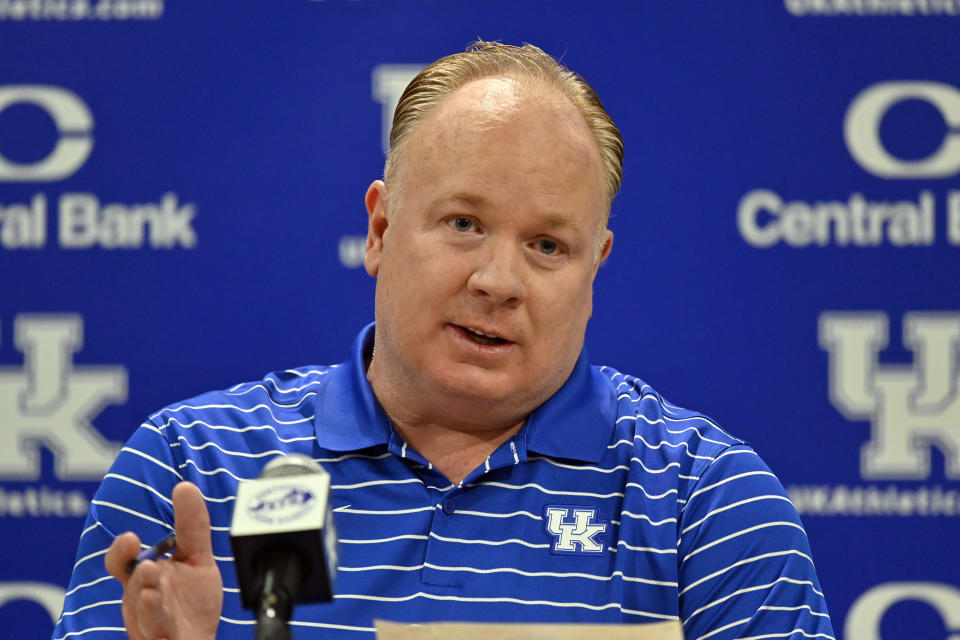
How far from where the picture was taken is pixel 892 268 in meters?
2.59

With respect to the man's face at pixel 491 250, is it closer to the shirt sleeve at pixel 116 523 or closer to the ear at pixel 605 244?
the ear at pixel 605 244

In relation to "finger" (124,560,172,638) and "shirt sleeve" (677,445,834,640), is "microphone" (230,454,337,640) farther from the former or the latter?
"shirt sleeve" (677,445,834,640)

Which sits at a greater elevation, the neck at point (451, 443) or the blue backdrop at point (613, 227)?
the blue backdrop at point (613, 227)

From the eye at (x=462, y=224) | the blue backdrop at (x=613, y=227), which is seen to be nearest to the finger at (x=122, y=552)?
the eye at (x=462, y=224)

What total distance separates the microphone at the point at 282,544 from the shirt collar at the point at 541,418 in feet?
2.31

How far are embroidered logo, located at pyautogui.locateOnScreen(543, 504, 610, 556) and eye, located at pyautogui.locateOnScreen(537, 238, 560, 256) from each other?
36 cm

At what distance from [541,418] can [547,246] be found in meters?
0.26

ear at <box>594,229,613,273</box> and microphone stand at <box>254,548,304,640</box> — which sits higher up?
ear at <box>594,229,613,273</box>

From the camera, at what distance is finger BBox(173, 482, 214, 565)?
47.6 inches

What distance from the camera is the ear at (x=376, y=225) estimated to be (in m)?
1.85

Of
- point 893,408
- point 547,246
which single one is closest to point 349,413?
point 547,246

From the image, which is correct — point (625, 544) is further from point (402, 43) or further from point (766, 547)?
point (402, 43)

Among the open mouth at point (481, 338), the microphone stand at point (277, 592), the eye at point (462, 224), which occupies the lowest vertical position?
the microphone stand at point (277, 592)

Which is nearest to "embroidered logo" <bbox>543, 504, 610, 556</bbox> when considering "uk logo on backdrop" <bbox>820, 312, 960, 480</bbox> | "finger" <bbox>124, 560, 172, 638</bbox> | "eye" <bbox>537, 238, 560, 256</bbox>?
"eye" <bbox>537, 238, 560, 256</bbox>
